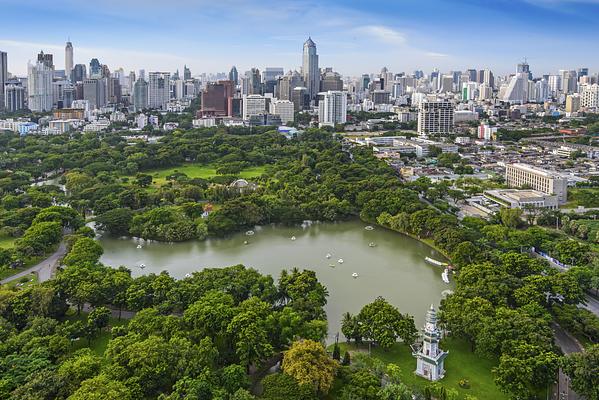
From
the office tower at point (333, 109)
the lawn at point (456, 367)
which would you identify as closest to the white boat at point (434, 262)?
the lawn at point (456, 367)

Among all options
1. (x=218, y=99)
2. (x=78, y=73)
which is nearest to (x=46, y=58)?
(x=78, y=73)

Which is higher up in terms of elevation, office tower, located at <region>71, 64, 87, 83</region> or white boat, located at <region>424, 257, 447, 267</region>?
office tower, located at <region>71, 64, 87, 83</region>

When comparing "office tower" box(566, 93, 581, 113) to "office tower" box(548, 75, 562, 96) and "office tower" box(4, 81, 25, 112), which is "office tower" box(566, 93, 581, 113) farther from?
"office tower" box(4, 81, 25, 112)

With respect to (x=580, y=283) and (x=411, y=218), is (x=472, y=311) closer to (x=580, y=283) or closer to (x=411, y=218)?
(x=580, y=283)

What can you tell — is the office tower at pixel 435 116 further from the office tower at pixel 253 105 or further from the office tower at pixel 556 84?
A: the office tower at pixel 556 84

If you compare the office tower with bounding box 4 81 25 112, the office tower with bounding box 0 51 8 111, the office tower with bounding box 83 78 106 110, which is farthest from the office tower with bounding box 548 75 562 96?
the office tower with bounding box 0 51 8 111

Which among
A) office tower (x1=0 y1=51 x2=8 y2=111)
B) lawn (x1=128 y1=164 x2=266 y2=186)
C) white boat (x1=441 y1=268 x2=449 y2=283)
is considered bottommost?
white boat (x1=441 y1=268 x2=449 y2=283)

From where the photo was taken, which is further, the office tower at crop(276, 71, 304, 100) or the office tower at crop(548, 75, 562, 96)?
the office tower at crop(548, 75, 562, 96)

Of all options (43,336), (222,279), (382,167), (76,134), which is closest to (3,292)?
(43,336)
